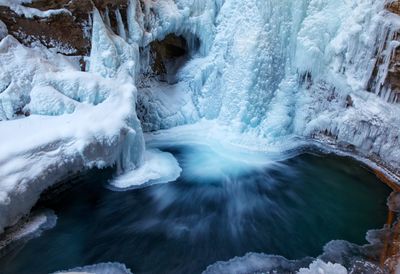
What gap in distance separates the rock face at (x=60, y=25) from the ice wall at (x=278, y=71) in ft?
3.87

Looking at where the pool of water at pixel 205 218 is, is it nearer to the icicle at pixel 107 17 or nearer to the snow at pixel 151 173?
the snow at pixel 151 173

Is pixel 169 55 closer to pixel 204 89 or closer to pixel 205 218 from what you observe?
pixel 204 89

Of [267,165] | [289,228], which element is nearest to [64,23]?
[267,165]

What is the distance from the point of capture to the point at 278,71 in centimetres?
832

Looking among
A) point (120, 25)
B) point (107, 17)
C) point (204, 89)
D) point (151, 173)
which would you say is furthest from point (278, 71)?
point (107, 17)

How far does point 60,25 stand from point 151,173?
11.4 feet

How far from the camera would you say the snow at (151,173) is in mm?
6367

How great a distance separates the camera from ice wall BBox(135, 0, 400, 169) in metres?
7.26

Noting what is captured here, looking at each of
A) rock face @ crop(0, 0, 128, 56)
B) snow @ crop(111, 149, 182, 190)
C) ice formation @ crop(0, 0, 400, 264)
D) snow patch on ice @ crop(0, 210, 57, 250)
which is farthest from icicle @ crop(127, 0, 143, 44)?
snow patch on ice @ crop(0, 210, 57, 250)

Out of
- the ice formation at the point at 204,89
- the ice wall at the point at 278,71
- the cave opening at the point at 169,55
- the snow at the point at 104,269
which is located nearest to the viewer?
the snow at the point at 104,269

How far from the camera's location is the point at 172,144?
26.4 ft

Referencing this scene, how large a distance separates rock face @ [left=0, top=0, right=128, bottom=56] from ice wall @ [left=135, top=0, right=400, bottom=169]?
1.18m

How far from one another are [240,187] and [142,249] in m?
2.44

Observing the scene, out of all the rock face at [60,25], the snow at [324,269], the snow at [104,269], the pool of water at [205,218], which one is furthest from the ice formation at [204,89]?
the snow at [324,269]
